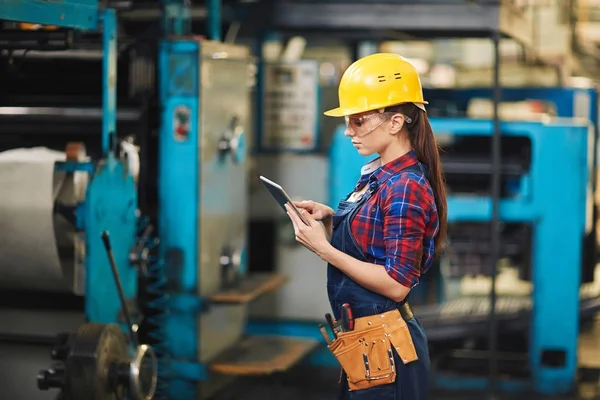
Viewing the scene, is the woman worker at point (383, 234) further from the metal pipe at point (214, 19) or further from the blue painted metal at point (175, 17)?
the metal pipe at point (214, 19)

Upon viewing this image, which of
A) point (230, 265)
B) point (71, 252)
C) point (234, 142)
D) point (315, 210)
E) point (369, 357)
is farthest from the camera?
point (230, 265)

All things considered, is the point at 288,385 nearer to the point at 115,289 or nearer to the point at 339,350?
the point at 115,289

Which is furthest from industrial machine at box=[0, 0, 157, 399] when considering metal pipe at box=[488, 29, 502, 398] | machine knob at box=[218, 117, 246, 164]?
metal pipe at box=[488, 29, 502, 398]

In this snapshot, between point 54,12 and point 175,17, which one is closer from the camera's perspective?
point 54,12

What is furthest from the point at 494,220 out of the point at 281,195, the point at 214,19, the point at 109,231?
the point at 281,195

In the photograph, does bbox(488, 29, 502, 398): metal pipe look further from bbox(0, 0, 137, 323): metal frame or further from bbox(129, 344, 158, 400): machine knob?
bbox(129, 344, 158, 400): machine knob

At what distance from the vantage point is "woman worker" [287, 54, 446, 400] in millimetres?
2953

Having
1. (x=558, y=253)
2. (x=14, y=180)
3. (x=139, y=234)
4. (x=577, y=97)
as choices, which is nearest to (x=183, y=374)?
(x=139, y=234)

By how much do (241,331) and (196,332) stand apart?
2.45ft

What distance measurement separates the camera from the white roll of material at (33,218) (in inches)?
167

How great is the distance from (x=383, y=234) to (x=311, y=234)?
0.22 metres

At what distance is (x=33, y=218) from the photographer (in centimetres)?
423

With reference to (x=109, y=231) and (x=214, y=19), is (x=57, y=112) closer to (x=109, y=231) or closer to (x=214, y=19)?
(x=109, y=231)

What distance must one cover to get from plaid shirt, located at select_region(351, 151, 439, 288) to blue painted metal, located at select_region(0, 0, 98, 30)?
1405 mm
